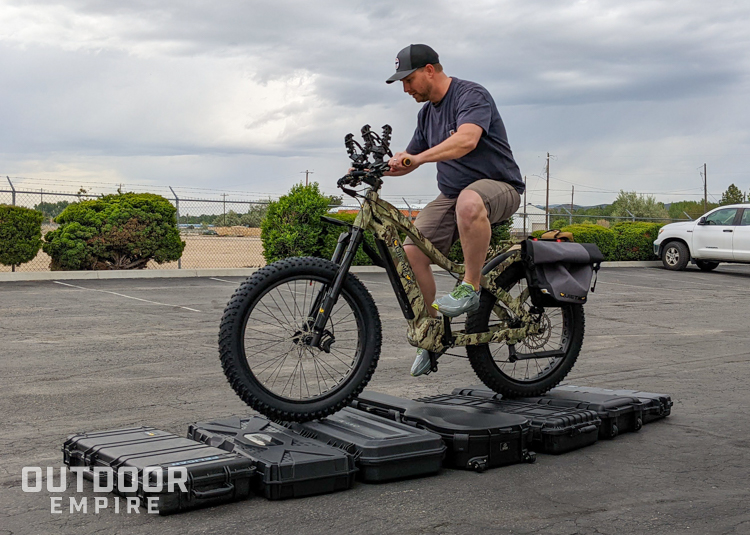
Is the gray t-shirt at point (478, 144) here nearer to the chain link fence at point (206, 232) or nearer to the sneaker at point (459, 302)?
the sneaker at point (459, 302)

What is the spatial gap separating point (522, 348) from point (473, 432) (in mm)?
1380

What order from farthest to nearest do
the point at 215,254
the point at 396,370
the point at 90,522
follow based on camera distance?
the point at 215,254 → the point at 396,370 → the point at 90,522

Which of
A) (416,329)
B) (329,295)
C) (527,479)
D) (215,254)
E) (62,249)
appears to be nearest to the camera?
(527,479)

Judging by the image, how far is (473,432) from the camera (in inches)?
166

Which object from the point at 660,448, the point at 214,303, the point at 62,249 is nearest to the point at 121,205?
the point at 62,249

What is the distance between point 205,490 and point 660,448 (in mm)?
Result: 2707

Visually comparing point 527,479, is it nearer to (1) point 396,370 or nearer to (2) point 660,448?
(2) point 660,448

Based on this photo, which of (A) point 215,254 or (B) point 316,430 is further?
(A) point 215,254

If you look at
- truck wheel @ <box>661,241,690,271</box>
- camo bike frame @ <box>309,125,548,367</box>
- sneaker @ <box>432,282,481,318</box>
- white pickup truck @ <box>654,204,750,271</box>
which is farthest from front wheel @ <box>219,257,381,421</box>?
truck wheel @ <box>661,241,690,271</box>

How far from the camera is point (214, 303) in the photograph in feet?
41.7

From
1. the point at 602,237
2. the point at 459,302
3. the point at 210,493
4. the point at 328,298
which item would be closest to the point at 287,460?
the point at 210,493

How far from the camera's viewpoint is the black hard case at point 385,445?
394cm

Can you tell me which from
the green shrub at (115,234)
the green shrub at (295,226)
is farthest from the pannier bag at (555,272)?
the green shrub at (115,234)

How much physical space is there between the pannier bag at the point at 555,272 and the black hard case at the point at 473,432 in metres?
1.06
